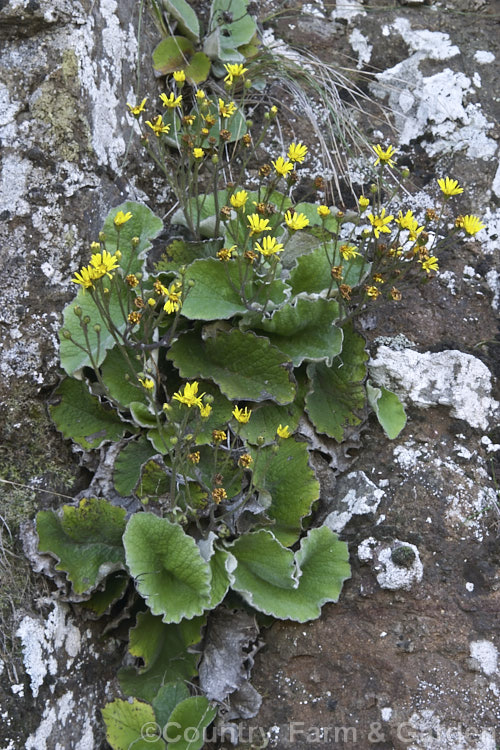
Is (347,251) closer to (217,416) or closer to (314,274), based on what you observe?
(314,274)

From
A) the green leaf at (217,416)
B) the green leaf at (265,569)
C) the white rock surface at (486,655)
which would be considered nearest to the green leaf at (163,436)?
the green leaf at (217,416)

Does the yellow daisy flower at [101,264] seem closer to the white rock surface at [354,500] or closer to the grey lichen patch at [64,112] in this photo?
the grey lichen patch at [64,112]

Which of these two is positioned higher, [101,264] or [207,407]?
[101,264]

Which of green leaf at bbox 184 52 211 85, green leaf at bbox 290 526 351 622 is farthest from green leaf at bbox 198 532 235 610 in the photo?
green leaf at bbox 184 52 211 85

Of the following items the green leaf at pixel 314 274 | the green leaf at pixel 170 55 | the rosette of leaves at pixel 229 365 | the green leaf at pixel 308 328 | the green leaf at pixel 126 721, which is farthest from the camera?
the green leaf at pixel 170 55

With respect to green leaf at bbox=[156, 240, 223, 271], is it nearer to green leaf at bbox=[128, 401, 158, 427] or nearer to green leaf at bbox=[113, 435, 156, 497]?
green leaf at bbox=[128, 401, 158, 427]

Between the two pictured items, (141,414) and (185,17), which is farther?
(185,17)

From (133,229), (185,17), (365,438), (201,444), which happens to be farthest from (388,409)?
(185,17)
